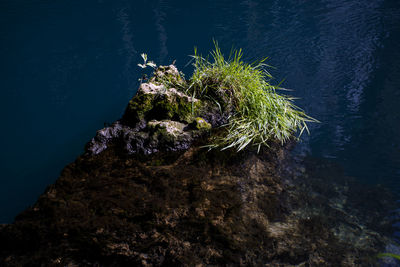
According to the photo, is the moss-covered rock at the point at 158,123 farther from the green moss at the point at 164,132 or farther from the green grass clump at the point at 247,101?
the green grass clump at the point at 247,101

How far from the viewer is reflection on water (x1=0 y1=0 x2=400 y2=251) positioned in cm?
320

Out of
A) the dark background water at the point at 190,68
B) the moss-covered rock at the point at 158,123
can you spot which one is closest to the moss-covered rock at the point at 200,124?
the moss-covered rock at the point at 158,123

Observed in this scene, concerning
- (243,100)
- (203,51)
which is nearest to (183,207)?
(243,100)

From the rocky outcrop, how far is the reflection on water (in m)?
0.91

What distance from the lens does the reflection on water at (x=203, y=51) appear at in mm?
3203

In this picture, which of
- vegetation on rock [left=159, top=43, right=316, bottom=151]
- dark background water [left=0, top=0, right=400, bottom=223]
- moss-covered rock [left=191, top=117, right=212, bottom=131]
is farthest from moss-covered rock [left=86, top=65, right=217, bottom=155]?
dark background water [left=0, top=0, right=400, bottom=223]

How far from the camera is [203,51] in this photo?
22.2ft

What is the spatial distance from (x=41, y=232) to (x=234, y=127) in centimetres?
187

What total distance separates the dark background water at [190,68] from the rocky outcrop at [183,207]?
95 centimetres

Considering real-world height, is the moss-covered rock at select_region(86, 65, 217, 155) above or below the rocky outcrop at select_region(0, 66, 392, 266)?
above

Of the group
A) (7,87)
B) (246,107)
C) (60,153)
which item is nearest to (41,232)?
(246,107)

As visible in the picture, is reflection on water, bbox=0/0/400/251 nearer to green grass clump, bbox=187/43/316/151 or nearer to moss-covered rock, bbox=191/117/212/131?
green grass clump, bbox=187/43/316/151

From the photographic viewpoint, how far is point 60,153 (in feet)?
13.9

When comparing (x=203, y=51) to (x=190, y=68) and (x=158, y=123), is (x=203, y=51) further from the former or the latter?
(x=158, y=123)
